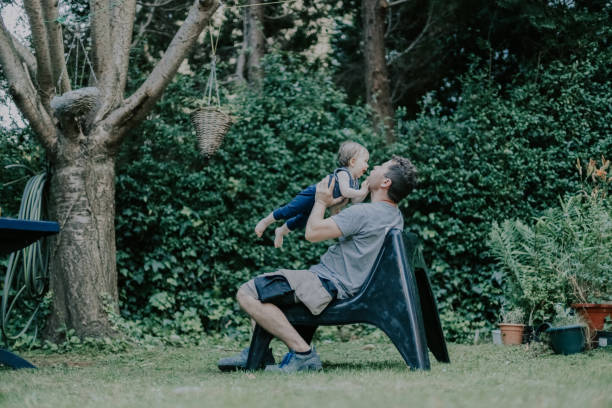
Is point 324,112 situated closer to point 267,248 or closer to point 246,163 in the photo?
point 246,163

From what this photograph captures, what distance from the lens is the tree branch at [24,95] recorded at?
15.4 ft

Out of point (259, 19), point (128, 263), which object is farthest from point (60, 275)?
point (259, 19)

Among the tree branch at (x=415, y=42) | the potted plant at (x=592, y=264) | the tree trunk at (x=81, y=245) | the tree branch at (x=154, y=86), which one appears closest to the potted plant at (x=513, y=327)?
the potted plant at (x=592, y=264)

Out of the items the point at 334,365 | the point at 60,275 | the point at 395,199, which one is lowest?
the point at 334,365

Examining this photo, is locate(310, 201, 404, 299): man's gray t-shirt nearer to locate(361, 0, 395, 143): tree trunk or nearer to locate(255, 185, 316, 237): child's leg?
locate(255, 185, 316, 237): child's leg

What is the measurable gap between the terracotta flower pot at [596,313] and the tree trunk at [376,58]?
3.94 metres

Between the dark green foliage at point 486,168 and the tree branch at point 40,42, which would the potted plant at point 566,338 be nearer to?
the dark green foliage at point 486,168

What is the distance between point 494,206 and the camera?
245 inches

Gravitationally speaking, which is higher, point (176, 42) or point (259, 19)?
point (259, 19)

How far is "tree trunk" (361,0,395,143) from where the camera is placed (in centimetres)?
795

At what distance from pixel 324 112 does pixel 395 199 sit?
10.8 feet

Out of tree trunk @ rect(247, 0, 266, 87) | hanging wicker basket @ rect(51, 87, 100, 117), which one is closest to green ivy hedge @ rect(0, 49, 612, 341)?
hanging wicker basket @ rect(51, 87, 100, 117)

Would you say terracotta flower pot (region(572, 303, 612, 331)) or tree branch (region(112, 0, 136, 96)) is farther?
tree branch (region(112, 0, 136, 96))

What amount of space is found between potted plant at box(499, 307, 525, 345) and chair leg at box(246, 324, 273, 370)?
2697 millimetres
